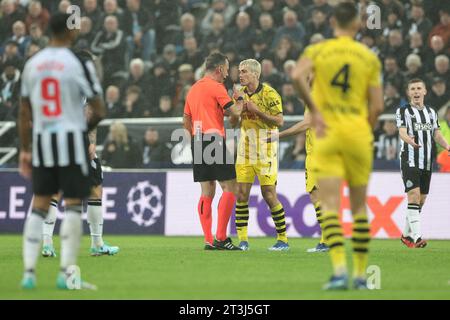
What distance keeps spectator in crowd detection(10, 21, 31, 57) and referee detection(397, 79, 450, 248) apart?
1027 centimetres

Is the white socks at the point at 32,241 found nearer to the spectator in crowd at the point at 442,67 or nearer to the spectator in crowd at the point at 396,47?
the spectator in crowd at the point at 442,67

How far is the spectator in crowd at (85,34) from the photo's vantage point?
2141 centimetres

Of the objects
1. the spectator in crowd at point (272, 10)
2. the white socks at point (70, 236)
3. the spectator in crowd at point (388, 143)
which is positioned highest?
the spectator in crowd at point (272, 10)

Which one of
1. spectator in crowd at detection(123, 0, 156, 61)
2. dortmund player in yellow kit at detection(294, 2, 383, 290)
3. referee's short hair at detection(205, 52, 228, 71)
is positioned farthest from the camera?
spectator in crowd at detection(123, 0, 156, 61)

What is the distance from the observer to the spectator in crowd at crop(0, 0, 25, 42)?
22.7 meters

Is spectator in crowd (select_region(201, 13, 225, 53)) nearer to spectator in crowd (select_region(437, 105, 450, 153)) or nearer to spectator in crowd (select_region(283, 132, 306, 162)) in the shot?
spectator in crowd (select_region(283, 132, 306, 162))

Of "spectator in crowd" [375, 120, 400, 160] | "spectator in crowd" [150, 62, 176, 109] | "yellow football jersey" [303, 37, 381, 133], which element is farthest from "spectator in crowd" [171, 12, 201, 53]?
"yellow football jersey" [303, 37, 381, 133]

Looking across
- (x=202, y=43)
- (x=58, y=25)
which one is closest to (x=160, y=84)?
(x=202, y=43)

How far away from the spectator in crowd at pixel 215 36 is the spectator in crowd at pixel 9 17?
15.4ft

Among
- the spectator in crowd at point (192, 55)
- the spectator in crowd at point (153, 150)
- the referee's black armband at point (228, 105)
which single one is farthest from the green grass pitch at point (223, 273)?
the spectator in crowd at point (192, 55)

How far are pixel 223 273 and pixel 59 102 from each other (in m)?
2.71

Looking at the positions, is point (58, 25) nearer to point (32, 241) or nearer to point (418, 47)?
point (32, 241)
